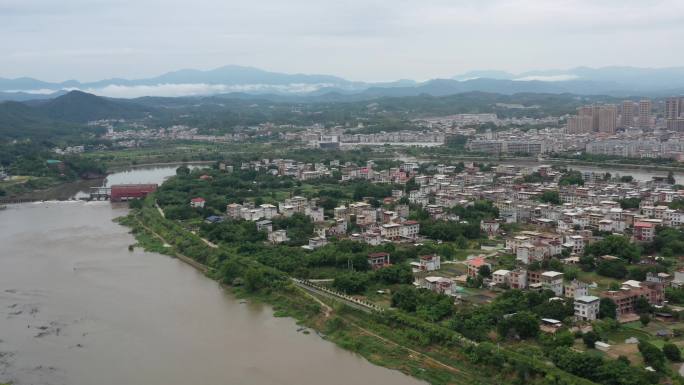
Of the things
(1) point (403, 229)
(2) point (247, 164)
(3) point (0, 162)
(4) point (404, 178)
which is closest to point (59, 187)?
(3) point (0, 162)

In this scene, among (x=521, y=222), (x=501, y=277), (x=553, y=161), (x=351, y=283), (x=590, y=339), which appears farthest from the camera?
(x=553, y=161)

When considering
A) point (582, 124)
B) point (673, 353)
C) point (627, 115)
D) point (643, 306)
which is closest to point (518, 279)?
point (643, 306)

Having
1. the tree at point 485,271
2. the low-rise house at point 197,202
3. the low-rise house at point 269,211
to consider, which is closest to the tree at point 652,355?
the tree at point 485,271

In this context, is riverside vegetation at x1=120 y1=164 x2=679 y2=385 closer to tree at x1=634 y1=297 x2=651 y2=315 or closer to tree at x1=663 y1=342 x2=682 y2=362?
tree at x1=663 y1=342 x2=682 y2=362

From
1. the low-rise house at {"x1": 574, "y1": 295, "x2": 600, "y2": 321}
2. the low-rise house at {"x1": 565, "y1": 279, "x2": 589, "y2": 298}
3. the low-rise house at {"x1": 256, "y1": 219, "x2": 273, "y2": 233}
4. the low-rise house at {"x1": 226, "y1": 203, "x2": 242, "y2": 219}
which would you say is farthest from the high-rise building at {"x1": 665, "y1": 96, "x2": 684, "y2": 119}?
the low-rise house at {"x1": 574, "y1": 295, "x2": 600, "y2": 321}

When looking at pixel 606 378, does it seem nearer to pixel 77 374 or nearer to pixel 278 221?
pixel 77 374

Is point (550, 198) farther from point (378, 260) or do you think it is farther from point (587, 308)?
point (587, 308)
